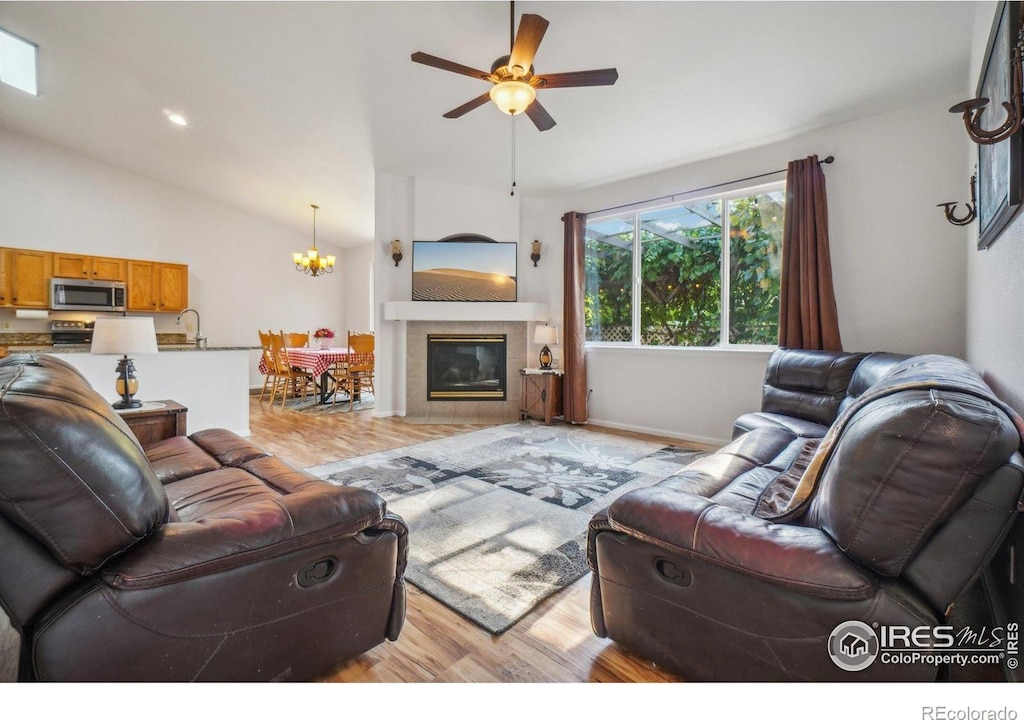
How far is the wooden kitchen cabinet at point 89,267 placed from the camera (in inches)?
241

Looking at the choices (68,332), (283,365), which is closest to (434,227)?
(283,365)

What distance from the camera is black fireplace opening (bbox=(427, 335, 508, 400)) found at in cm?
566

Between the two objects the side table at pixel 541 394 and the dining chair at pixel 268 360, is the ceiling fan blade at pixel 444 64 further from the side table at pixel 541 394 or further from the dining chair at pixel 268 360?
the dining chair at pixel 268 360

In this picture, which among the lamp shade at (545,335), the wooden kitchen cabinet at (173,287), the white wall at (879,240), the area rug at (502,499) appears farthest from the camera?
the wooden kitchen cabinet at (173,287)

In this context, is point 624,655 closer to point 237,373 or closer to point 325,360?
point 237,373

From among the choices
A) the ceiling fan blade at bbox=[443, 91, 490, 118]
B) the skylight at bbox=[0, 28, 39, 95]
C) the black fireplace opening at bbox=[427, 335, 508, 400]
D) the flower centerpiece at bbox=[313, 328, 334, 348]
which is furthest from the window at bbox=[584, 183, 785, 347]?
the skylight at bbox=[0, 28, 39, 95]

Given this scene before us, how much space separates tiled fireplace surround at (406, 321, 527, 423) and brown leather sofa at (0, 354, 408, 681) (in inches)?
167

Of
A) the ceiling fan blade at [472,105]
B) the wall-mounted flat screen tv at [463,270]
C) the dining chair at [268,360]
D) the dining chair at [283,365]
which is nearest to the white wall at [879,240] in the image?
the wall-mounted flat screen tv at [463,270]

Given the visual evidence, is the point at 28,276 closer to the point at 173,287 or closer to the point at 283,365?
the point at 173,287

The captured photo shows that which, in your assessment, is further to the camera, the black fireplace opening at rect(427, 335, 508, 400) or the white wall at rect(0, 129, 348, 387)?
the white wall at rect(0, 129, 348, 387)

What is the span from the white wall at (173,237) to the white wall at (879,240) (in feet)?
19.5

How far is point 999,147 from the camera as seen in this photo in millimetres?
1539

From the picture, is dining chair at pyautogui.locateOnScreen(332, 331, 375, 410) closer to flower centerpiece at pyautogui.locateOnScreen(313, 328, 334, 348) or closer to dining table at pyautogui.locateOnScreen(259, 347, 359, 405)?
dining table at pyautogui.locateOnScreen(259, 347, 359, 405)

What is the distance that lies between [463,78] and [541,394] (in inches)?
126
